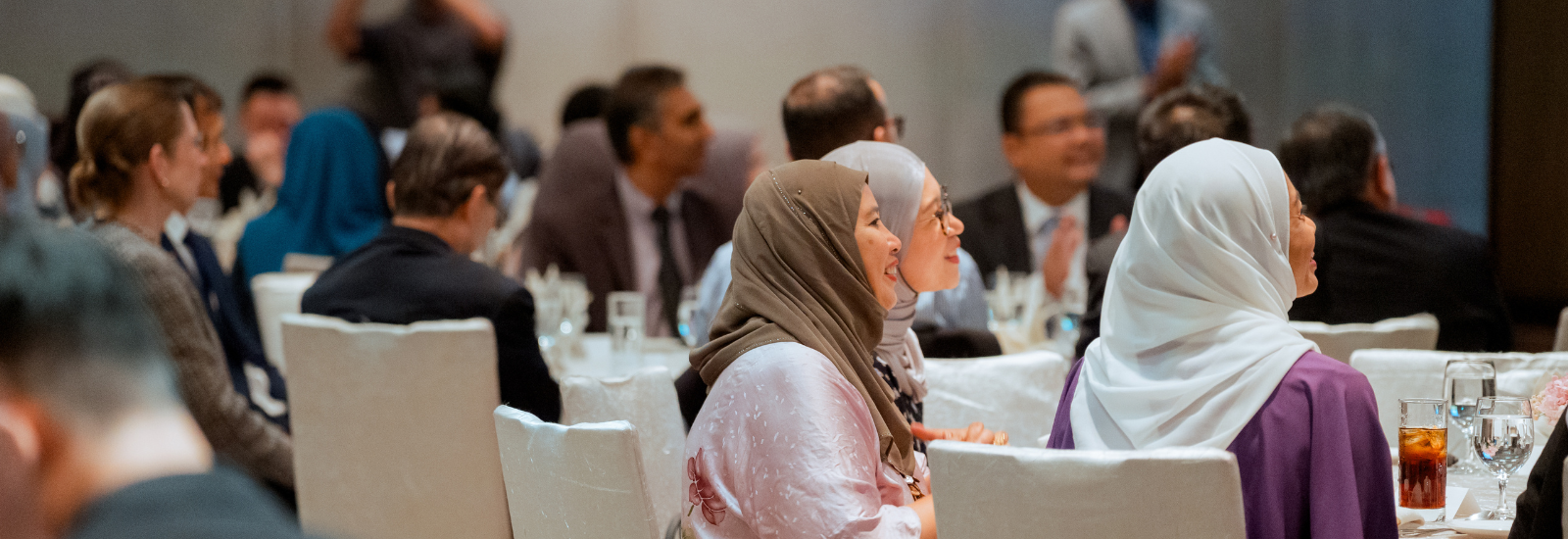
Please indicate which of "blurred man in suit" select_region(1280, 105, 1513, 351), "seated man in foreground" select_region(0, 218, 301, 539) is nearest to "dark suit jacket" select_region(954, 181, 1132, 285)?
"blurred man in suit" select_region(1280, 105, 1513, 351)

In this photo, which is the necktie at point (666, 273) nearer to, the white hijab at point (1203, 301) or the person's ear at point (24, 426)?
the white hijab at point (1203, 301)

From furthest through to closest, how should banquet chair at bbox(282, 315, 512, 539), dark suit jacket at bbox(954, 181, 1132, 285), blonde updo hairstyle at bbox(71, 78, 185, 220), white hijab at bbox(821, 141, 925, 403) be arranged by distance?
dark suit jacket at bbox(954, 181, 1132, 285), blonde updo hairstyle at bbox(71, 78, 185, 220), banquet chair at bbox(282, 315, 512, 539), white hijab at bbox(821, 141, 925, 403)

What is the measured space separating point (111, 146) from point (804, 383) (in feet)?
7.06

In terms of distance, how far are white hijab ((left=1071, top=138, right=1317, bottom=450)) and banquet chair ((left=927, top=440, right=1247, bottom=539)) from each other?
0.86 feet

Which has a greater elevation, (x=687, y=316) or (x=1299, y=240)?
(x=1299, y=240)

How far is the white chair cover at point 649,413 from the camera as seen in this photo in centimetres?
267

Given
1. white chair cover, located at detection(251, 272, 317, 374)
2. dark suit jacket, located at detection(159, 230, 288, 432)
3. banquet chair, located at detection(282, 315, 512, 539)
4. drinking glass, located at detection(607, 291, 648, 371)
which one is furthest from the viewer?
white chair cover, located at detection(251, 272, 317, 374)

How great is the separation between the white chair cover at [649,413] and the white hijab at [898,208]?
532 mm

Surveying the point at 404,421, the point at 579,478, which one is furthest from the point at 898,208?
the point at 404,421

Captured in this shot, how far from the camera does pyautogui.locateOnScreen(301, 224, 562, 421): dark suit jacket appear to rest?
9.77 ft

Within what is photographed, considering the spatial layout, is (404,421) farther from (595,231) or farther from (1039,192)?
(1039,192)

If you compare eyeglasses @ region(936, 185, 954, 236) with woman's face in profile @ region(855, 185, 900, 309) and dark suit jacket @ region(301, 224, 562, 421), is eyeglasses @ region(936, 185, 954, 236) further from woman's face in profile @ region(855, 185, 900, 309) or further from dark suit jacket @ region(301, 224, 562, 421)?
dark suit jacket @ region(301, 224, 562, 421)

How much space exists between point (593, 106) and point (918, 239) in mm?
5498

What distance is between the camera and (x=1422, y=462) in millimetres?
2104
